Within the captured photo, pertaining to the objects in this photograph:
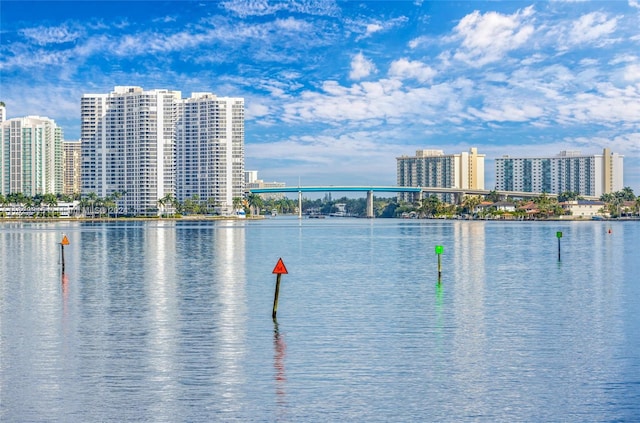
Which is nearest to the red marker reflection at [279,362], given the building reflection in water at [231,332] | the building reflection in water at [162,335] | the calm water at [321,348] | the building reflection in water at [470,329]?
the calm water at [321,348]

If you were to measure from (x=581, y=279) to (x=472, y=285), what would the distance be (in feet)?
28.9

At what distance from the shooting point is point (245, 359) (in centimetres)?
2539

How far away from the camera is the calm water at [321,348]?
1969 cm

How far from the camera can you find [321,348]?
27141 millimetres

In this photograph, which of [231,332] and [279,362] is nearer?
[279,362]

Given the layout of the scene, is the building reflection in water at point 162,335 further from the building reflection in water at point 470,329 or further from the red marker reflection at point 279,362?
the building reflection in water at point 470,329

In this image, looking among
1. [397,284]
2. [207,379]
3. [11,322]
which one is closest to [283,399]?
[207,379]

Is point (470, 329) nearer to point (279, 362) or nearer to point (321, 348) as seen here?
point (321, 348)

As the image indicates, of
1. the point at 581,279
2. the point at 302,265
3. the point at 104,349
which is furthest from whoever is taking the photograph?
the point at 302,265

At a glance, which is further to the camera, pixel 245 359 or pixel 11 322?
pixel 11 322

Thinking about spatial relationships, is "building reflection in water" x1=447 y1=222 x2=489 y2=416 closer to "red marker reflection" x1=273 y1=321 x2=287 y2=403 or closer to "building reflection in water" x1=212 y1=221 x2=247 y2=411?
"red marker reflection" x1=273 y1=321 x2=287 y2=403

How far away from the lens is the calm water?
19.7 m

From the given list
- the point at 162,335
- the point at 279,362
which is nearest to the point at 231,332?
A: the point at 162,335

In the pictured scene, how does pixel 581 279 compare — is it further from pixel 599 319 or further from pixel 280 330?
pixel 280 330
